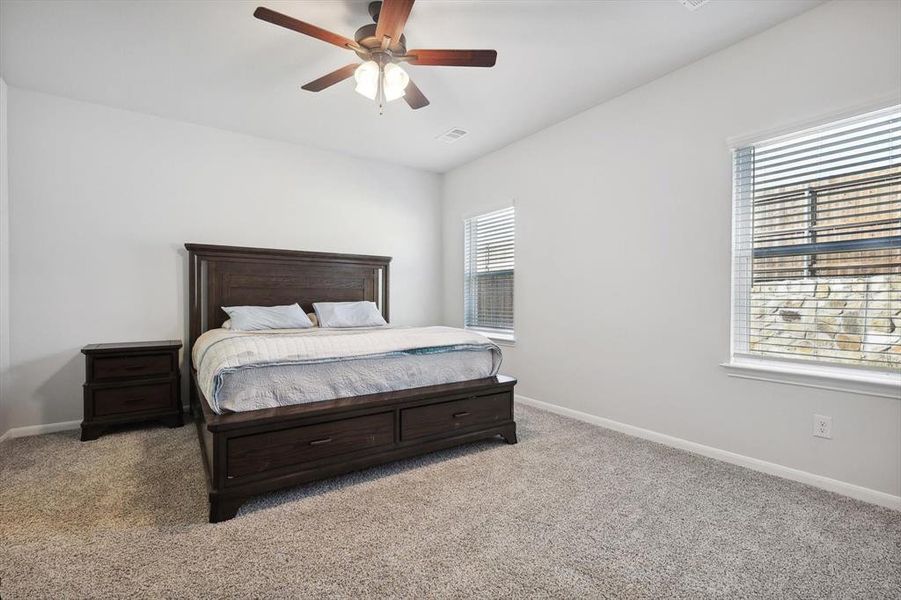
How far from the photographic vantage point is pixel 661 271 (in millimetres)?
3035

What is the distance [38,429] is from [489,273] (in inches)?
162

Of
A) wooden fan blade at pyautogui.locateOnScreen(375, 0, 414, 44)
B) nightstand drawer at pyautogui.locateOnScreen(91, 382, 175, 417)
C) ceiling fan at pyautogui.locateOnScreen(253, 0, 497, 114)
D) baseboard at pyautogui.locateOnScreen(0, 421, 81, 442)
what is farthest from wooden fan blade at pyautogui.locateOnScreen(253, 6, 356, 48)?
baseboard at pyautogui.locateOnScreen(0, 421, 81, 442)

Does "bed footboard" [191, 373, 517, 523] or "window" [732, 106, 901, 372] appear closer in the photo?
"bed footboard" [191, 373, 517, 523]

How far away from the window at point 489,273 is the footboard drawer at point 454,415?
4.99ft

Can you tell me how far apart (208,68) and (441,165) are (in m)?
2.67

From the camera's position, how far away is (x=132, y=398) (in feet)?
10.5

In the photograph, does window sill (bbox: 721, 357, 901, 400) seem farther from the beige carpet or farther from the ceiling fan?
the ceiling fan

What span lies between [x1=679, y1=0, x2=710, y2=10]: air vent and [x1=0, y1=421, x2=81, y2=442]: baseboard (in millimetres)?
5137

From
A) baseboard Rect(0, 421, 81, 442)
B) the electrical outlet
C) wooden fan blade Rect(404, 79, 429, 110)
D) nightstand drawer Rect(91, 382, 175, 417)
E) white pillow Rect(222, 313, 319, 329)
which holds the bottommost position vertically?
baseboard Rect(0, 421, 81, 442)

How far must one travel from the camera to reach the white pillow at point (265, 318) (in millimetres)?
3609

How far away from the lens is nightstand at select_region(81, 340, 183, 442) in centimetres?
308

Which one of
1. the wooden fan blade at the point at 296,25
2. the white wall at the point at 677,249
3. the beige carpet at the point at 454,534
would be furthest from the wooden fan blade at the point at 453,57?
the beige carpet at the point at 454,534

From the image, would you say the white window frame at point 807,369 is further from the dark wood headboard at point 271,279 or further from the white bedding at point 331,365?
the dark wood headboard at point 271,279

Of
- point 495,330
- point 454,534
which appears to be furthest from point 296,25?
point 495,330
